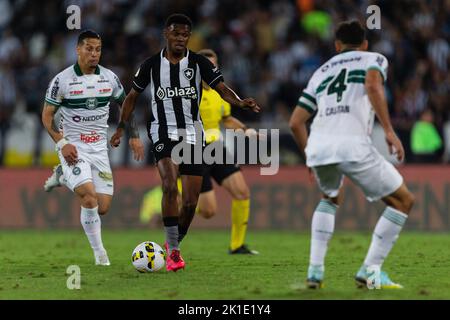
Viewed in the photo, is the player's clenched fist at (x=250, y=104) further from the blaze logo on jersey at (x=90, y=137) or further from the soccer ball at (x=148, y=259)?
the blaze logo on jersey at (x=90, y=137)

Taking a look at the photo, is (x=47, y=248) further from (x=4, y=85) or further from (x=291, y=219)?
(x=4, y=85)

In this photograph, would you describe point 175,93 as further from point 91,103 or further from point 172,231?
point 172,231

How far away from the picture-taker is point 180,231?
11.3 m

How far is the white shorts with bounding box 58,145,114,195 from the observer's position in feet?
36.1

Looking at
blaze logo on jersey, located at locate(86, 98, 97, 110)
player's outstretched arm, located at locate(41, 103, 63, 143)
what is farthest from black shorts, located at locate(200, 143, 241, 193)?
player's outstretched arm, located at locate(41, 103, 63, 143)

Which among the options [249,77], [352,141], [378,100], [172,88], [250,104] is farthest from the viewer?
[249,77]

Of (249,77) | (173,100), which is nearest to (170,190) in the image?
(173,100)

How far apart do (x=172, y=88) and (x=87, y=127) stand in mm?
1218

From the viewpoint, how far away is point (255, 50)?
20672 mm

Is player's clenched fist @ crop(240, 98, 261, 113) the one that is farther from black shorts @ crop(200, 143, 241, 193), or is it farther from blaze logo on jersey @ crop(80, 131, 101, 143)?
black shorts @ crop(200, 143, 241, 193)

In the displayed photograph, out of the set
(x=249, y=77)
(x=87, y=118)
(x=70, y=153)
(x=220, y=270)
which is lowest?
(x=220, y=270)

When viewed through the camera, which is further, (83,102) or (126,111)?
(83,102)

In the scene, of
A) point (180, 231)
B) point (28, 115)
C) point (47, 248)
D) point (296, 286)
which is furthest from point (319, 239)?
point (28, 115)

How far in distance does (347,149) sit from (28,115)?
12.6m
